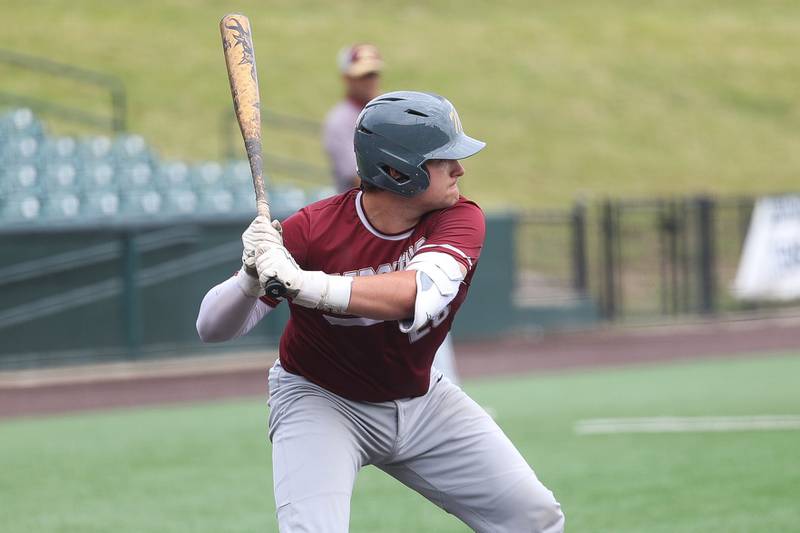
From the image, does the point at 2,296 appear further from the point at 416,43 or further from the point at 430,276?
the point at 416,43

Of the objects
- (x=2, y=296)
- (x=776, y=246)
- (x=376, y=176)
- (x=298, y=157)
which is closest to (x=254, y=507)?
(x=376, y=176)

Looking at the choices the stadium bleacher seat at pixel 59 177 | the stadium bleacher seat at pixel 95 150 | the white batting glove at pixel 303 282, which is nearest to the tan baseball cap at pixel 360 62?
the white batting glove at pixel 303 282

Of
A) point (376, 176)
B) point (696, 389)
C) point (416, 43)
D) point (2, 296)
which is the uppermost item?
point (416, 43)

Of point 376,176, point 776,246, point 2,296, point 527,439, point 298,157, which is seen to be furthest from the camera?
point 298,157

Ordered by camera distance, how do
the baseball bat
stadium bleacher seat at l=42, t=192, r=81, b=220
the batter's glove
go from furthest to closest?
stadium bleacher seat at l=42, t=192, r=81, b=220, the baseball bat, the batter's glove

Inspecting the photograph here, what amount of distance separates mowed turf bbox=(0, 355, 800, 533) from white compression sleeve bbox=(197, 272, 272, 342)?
2238 mm

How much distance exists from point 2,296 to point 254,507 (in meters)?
6.80

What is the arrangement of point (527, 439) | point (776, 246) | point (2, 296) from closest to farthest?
point (527, 439) < point (2, 296) < point (776, 246)

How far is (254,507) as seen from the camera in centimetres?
660

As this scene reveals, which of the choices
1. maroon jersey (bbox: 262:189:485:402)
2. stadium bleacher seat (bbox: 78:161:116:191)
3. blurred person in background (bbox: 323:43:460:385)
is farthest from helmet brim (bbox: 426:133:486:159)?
stadium bleacher seat (bbox: 78:161:116:191)

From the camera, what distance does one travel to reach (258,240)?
376 cm

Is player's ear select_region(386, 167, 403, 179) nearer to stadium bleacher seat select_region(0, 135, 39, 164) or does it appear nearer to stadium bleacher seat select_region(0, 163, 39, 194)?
stadium bleacher seat select_region(0, 163, 39, 194)

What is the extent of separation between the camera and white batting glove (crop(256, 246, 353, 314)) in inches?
142

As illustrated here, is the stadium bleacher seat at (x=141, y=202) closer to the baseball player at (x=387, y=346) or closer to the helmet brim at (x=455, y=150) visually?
the baseball player at (x=387, y=346)
